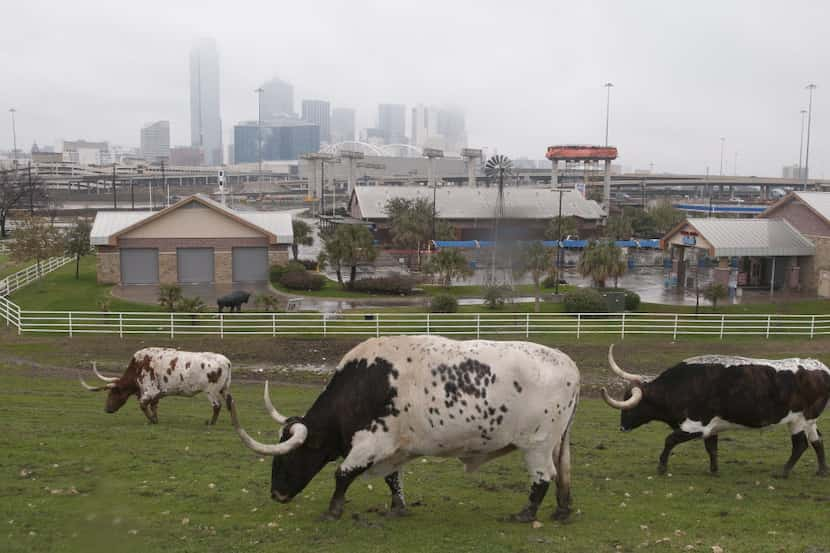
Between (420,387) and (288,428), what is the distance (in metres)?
1.77

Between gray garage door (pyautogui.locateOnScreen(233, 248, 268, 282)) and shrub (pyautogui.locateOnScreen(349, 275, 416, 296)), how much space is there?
5909 millimetres

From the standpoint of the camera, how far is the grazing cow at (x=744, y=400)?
39.9 feet

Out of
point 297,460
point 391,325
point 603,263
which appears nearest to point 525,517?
point 297,460

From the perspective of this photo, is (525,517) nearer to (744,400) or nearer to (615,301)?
(744,400)

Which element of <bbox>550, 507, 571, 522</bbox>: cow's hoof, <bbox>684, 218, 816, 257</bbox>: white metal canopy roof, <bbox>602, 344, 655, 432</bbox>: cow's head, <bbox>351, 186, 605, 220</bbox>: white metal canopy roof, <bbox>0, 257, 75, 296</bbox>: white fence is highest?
<bbox>351, 186, 605, 220</bbox>: white metal canopy roof

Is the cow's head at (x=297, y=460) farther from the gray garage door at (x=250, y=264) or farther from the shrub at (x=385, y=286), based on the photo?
the gray garage door at (x=250, y=264)

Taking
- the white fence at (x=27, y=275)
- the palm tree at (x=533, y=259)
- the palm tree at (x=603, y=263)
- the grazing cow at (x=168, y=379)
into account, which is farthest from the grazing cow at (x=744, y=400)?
the white fence at (x=27, y=275)

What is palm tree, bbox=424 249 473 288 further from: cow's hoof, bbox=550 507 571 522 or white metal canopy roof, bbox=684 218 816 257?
cow's hoof, bbox=550 507 571 522

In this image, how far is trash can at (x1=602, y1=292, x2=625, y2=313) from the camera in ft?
114

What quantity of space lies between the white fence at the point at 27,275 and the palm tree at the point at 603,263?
29485 mm

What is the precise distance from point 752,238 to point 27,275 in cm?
4119

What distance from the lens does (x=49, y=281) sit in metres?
43.8

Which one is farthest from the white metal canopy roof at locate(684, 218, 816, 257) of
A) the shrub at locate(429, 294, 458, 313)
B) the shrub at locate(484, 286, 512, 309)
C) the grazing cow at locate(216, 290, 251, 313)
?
the grazing cow at locate(216, 290, 251, 313)

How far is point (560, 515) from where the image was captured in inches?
386
